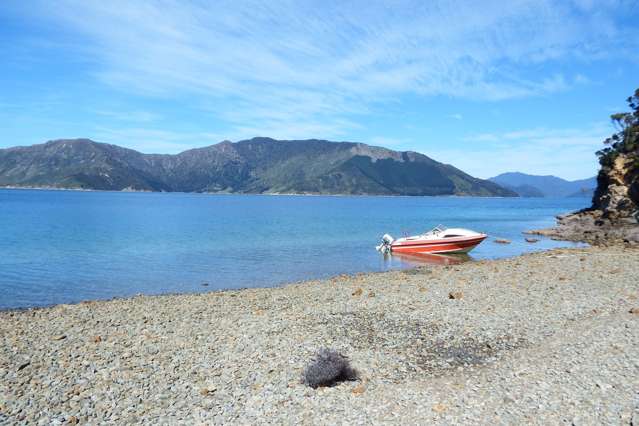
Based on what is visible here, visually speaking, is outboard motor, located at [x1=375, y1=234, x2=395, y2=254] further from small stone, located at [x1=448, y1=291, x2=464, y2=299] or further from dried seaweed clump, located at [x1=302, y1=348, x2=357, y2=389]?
dried seaweed clump, located at [x1=302, y1=348, x2=357, y2=389]

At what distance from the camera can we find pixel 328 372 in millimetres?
10688

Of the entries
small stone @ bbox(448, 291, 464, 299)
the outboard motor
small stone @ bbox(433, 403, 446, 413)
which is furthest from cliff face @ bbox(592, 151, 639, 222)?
small stone @ bbox(433, 403, 446, 413)

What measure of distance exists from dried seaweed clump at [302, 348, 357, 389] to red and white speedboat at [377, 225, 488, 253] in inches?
1304

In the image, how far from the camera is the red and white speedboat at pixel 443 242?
42.5m

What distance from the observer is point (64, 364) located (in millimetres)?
12344

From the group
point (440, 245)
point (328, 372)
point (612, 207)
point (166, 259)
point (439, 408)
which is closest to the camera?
point (439, 408)

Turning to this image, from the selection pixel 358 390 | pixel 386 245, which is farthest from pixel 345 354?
pixel 386 245

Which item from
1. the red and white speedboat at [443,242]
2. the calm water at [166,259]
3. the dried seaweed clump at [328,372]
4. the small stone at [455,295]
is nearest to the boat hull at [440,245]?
the red and white speedboat at [443,242]

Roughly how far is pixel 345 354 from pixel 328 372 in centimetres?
209

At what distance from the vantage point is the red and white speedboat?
42.5 meters

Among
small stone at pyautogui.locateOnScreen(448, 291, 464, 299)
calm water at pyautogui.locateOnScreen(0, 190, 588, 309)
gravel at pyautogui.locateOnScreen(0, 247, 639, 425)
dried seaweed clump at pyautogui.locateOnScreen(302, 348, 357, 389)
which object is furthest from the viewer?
calm water at pyautogui.locateOnScreen(0, 190, 588, 309)

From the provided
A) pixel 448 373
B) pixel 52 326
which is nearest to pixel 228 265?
pixel 52 326

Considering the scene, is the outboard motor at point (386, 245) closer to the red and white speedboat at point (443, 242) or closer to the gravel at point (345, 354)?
the red and white speedboat at point (443, 242)

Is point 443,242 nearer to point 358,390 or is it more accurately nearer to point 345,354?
point 345,354
